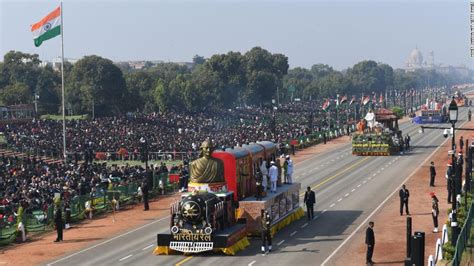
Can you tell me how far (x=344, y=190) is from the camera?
169ft

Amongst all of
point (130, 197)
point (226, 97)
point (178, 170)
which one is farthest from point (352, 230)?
point (226, 97)

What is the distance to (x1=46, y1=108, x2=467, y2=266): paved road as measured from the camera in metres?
30.5

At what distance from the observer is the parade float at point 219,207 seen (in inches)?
1184

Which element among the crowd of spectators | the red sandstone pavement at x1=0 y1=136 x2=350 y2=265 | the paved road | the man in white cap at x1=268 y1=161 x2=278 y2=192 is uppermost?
the man in white cap at x1=268 y1=161 x2=278 y2=192

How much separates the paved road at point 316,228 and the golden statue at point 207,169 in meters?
3.04

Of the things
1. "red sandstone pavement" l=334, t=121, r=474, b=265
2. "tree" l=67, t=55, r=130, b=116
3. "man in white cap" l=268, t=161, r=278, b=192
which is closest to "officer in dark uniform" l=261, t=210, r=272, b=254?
"red sandstone pavement" l=334, t=121, r=474, b=265

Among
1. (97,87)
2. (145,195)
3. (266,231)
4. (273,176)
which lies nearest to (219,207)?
(266,231)

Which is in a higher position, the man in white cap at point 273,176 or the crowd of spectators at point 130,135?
the man in white cap at point 273,176

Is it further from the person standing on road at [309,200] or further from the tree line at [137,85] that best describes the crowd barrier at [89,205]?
the tree line at [137,85]

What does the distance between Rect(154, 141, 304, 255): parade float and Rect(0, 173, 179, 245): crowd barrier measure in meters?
9.07

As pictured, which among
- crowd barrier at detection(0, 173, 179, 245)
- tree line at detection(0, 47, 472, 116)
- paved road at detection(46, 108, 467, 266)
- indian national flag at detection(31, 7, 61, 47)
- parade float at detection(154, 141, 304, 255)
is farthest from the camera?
tree line at detection(0, 47, 472, 116)

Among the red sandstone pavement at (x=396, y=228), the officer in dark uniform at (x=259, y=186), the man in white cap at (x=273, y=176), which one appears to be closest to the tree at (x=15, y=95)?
the red sandstone pavement at (x=396, y=228)

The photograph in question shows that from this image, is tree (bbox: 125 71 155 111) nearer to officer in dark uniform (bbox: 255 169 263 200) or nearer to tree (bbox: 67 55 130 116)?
tree (bbox: 67 55 130 116)

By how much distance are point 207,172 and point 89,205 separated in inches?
521
